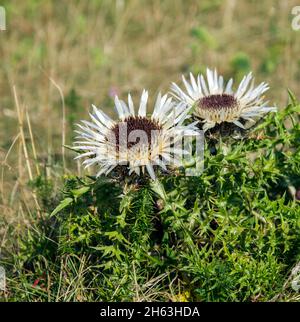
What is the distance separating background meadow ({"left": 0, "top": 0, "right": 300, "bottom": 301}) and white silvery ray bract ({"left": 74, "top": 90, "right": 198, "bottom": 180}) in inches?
5.9

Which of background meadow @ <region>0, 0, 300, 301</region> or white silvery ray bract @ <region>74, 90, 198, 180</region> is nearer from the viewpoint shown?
white silvery ray bract @ <region>74, 90, 198, 180</region>

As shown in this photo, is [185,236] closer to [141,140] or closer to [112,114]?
[141,140]

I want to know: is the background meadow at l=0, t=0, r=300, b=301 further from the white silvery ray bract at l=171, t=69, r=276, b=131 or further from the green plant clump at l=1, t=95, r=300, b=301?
the white silvery ray bract at l=171, t=69, r=276, b=131

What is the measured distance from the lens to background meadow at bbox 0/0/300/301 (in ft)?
7.55

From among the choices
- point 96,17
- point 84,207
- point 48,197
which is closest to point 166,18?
point 96,17

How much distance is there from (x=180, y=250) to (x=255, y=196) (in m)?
0.36

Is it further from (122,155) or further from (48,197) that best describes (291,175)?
(48,197)

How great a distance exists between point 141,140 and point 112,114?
245 cm

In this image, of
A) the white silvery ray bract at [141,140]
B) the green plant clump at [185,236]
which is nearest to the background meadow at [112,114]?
the green plant clump at [185,236]

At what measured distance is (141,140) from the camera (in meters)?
2.12

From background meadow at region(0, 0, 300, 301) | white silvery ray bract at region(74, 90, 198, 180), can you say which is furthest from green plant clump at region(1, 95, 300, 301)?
white silvery ray bract at region(74, 90, 198, 180)

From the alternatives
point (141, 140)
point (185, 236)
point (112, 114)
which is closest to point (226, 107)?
point (141, 140)
